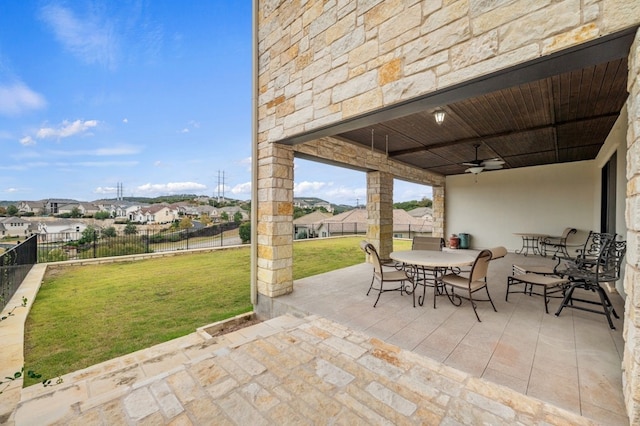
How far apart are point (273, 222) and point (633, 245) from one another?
335 centimetres

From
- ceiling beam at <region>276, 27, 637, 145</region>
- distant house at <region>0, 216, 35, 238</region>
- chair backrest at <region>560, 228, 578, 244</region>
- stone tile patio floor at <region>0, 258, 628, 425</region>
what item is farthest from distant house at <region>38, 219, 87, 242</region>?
chair backrest at <region>560, 228, 578, 244</region>

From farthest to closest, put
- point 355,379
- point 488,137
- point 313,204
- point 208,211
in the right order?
point 313,204
point 208,211
point 488,137
point 355,379

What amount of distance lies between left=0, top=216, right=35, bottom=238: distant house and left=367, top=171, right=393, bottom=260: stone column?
33.1 feet

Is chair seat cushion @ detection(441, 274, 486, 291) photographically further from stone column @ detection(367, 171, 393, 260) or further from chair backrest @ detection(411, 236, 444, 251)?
stone column @ detection(367, 171, 393, 260)

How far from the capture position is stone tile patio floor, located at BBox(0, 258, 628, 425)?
1.55m

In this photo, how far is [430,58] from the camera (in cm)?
204

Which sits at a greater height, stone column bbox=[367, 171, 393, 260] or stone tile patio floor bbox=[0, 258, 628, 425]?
stone column bbox=[367, 171, 393, 260]

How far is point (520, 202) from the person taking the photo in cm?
848

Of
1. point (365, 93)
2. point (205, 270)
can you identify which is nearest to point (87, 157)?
point (205, 270)

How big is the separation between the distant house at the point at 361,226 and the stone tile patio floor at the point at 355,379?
1176cm

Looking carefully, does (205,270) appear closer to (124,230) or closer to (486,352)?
(124,230)

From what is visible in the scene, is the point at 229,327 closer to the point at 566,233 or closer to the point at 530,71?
the point at 530,71

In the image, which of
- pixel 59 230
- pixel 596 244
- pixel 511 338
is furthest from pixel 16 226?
pixel 596 244

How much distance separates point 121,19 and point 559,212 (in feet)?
50.4
